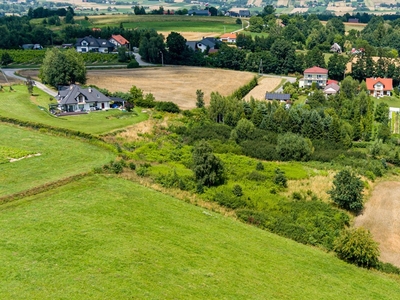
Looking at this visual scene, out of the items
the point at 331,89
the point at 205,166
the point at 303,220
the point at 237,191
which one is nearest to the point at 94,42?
the point at 331,89

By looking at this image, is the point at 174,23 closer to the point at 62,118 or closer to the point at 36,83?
the point at 36,83

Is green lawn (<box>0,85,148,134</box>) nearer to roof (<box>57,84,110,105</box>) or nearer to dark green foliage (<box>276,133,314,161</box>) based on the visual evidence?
roof (<box>57,84,110,105</box>)

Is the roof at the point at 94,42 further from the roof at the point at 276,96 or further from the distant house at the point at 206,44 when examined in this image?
the roof at the point at 276,96

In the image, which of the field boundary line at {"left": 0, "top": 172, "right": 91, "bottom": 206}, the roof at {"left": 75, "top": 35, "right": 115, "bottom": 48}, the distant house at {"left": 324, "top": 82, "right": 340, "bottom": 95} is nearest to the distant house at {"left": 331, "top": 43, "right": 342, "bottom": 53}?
the distant house at {"left": 324, "top": 82, "right": 340, "bottom": 95}

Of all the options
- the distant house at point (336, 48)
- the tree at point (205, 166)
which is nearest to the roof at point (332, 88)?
the distant house at point (336, 48)

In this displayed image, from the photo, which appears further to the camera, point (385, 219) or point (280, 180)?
point (280, 180)
